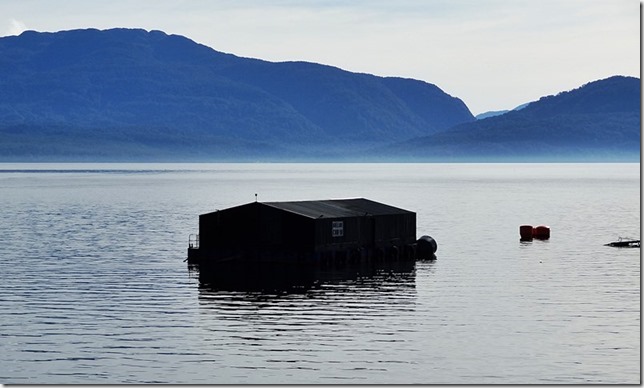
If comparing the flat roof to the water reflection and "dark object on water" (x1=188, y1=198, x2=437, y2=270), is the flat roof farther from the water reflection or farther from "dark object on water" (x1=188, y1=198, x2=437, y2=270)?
the water reflection

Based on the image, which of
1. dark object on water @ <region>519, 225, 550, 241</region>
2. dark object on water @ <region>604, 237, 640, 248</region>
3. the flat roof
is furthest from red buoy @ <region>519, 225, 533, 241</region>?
the flat roof

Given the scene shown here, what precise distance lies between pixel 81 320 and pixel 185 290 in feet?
50.2

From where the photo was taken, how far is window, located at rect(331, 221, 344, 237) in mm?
97125

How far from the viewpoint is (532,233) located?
135 meters

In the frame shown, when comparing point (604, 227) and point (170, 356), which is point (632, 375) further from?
point (604, 227)

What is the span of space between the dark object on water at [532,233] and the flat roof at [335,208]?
98.0 ft

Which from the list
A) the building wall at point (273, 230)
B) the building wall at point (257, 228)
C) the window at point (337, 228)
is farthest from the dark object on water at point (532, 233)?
the building wall at point (257, 228)

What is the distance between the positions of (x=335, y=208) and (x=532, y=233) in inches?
1569

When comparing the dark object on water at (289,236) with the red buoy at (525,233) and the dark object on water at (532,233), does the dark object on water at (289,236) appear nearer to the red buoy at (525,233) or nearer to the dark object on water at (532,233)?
the red buoy at (525,233)

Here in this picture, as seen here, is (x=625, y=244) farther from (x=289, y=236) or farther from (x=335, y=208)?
(x=289, y=236)

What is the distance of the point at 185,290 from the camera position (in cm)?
8231

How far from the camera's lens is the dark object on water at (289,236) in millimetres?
94625

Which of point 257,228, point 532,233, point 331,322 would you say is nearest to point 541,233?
point 532,233

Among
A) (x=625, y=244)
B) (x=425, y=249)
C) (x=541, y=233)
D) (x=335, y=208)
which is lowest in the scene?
(x=625, y=244)
